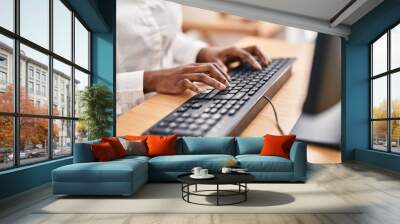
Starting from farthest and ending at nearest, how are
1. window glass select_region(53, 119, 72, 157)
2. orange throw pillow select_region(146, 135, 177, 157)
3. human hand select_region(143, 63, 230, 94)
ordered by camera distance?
human hand select_region(143, 63, 230, 94) → orange throw pillow select_region(146, 135, 177, 157) → window glass select_region(53, 119, 72, 157)

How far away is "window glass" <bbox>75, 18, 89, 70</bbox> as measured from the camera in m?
6.26

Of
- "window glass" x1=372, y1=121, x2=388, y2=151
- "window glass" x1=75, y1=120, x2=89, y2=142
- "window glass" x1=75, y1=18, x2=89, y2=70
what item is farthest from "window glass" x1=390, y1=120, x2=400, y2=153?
"window glass" x1=75, y1=18, x2=89, y2=70

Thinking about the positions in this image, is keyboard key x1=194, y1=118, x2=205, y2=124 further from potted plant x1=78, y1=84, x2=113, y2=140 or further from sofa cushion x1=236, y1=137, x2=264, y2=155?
potted plant x1=78, y1=84, x2=113, y2=140

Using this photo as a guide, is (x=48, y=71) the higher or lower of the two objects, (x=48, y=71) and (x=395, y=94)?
the higher

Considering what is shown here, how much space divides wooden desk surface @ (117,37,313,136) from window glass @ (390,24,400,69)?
1356mm

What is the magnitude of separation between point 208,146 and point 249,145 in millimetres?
598

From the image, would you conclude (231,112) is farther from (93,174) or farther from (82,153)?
(93,174)

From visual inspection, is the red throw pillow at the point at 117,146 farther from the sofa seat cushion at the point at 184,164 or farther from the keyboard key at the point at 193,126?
the keyboard key at the point at 193,126

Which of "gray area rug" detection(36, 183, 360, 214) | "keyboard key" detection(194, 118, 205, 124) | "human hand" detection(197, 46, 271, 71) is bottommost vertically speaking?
"gray area rug" detection(36, 183, 360, 214)

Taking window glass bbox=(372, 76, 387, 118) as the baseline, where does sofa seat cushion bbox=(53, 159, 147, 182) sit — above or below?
below

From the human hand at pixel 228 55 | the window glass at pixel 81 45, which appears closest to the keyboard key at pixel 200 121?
the human hand at pixel 228 55

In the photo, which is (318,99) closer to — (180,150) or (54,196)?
(180,150)

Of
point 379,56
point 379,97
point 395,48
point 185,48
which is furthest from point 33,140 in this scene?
point 379,56

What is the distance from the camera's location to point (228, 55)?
6766mm
